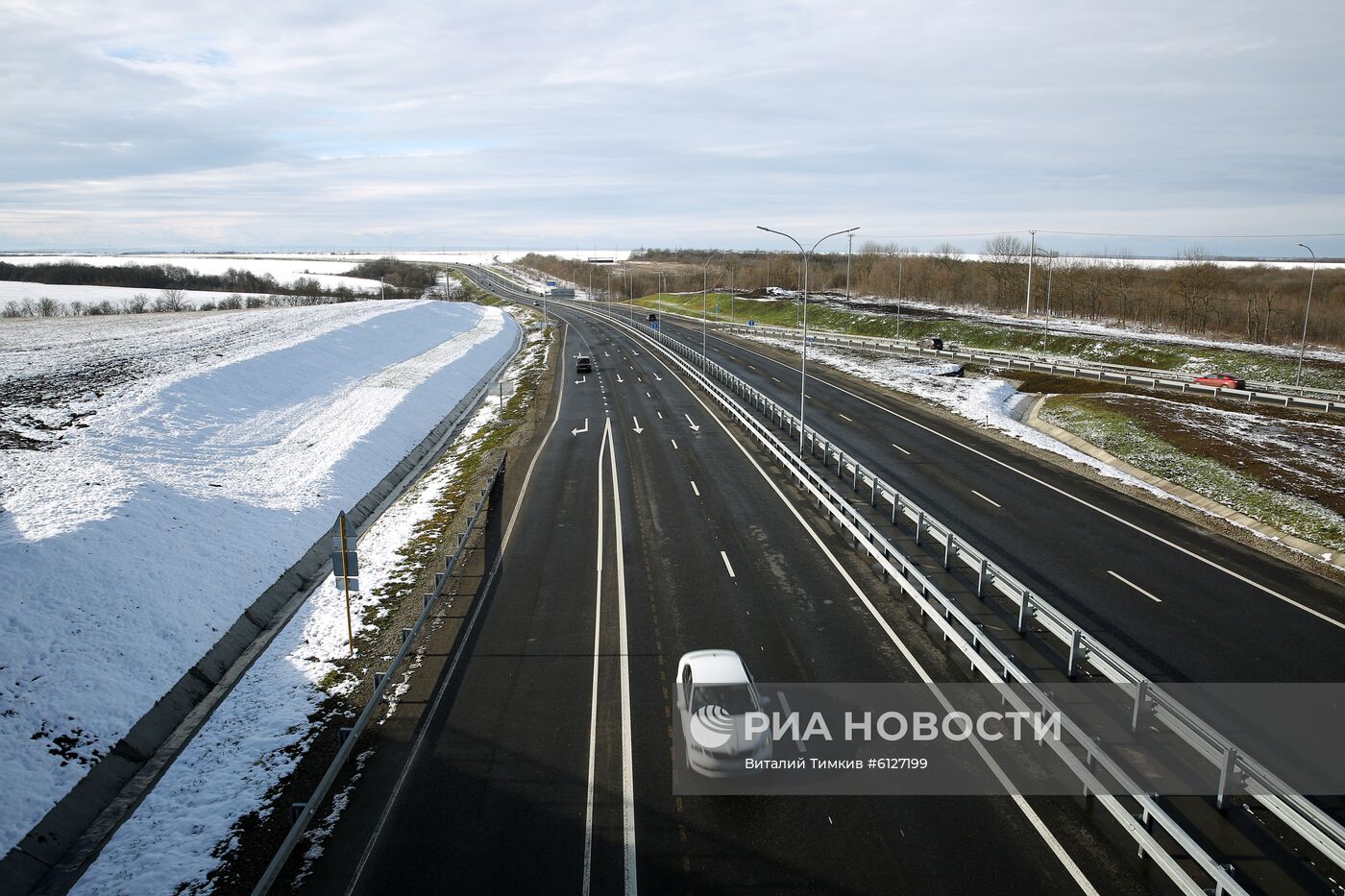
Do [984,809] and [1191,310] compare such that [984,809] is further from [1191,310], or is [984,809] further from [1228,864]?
[1191,310]

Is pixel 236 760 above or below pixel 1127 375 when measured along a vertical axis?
below

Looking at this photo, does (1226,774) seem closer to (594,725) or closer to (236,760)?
(594,725)

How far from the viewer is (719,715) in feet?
41.8

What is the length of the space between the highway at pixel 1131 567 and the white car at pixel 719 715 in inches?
358

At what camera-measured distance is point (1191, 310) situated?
90.4 metres

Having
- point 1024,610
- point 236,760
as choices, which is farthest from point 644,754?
point 1024,610

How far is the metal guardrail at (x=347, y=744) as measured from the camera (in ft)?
35.0

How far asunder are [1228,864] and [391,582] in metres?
19.5

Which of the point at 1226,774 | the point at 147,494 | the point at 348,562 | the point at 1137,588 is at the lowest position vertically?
the point at 1137,588

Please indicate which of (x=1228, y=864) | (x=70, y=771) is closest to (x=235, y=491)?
(x=70, y=771)

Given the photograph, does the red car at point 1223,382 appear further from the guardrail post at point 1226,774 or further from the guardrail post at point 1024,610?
the guardrail post at point 1226,774

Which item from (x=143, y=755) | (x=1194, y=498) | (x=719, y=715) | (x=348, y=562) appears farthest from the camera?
(x=1194, y=498)

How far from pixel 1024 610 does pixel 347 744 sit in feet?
47.4

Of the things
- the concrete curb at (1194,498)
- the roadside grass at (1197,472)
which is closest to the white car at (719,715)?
the concrete curb at (1194,498)
